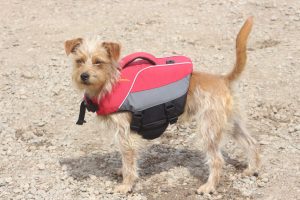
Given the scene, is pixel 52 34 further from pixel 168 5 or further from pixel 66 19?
pixel 168 5

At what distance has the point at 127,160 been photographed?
675cm

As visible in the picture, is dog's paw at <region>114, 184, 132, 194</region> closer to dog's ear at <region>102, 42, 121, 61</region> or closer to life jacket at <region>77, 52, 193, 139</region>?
life jacket at <region>77, 52, 193, 139</region>

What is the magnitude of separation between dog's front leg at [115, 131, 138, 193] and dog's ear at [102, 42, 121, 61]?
3.10 feet

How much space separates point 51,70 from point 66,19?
2.79 m

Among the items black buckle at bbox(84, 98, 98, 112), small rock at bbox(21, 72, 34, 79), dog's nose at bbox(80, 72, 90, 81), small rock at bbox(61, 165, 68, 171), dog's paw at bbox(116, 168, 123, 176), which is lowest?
small rock at bbox(61, 165, 68, 171)

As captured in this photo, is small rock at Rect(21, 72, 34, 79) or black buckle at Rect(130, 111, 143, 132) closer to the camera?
black buckle at Rect(130, 111, 143, 132)

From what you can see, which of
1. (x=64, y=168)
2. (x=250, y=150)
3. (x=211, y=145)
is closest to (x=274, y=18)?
(x=250, y=150)

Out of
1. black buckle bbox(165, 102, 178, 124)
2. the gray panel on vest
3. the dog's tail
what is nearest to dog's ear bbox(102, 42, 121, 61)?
the gray panel on vest

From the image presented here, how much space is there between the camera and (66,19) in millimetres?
12766

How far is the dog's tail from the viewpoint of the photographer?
20.4ft

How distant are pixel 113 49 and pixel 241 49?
1.51 m

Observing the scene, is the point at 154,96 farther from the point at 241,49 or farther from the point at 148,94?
the point at 241,49

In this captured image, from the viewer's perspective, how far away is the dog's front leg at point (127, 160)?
663cm

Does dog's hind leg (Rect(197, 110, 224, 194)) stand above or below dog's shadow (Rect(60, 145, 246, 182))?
above
